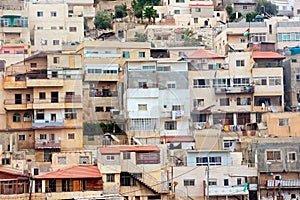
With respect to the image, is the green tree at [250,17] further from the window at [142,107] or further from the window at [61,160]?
the window at [61,160]

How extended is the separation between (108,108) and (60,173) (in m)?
7.19

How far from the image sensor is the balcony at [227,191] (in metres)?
25.4

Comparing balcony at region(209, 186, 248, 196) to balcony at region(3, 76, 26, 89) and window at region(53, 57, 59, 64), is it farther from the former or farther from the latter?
window at region(53, 57, 59, 64)

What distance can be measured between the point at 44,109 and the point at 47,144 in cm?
152

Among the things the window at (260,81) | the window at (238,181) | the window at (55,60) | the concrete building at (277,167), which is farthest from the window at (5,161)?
the window at (260,81)

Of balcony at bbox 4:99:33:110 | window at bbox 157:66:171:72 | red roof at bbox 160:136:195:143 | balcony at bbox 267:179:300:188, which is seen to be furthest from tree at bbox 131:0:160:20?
balcony at bbox 267:179:300:188

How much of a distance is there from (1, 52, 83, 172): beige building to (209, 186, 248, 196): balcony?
6.25 metres

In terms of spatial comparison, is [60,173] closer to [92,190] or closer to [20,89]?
[92,190]

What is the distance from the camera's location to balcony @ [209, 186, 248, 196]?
999 inches

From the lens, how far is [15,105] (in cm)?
2947

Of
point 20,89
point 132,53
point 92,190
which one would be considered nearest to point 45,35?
point 132,53

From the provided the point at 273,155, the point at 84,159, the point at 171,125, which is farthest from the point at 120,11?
the point at 273,155

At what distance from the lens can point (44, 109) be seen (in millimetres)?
29422

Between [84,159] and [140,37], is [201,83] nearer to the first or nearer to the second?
[84,159]
